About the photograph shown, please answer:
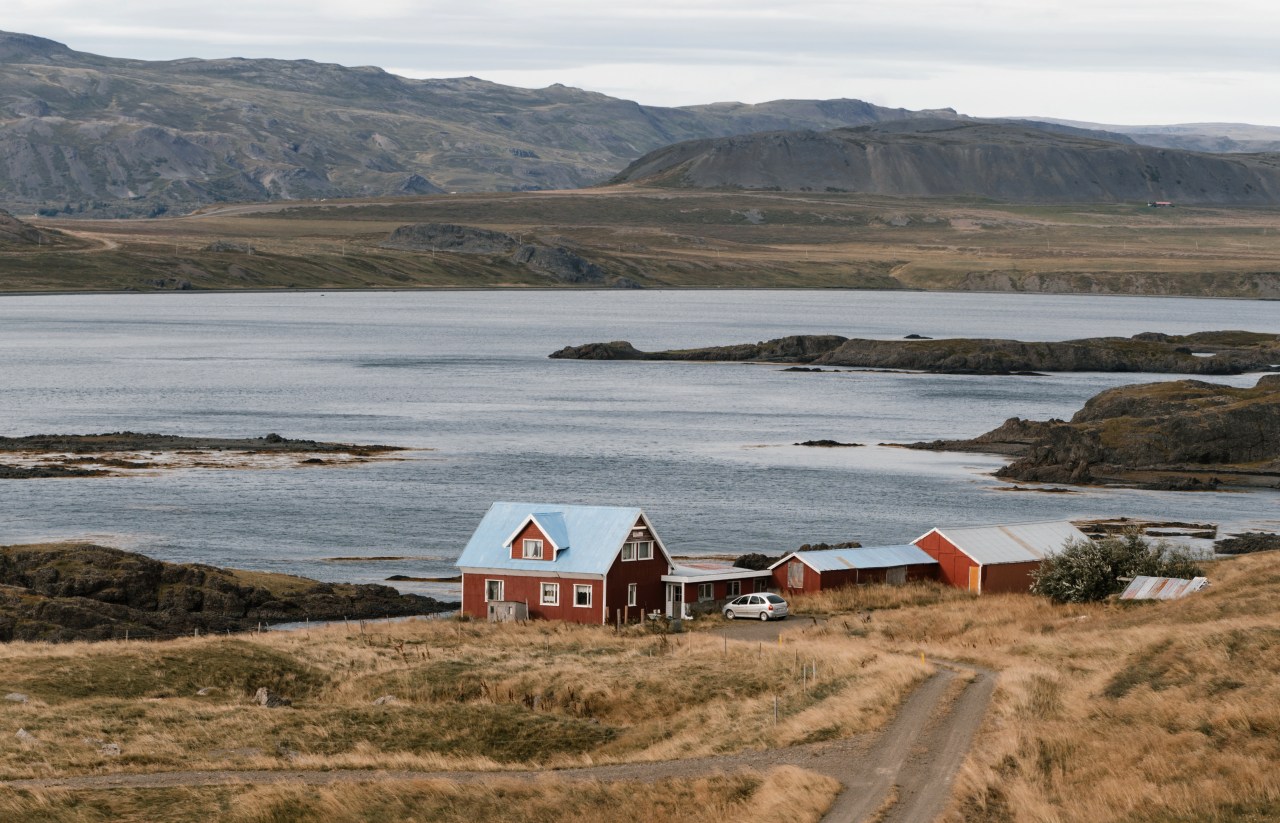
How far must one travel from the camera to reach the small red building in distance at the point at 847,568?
57.6 metres

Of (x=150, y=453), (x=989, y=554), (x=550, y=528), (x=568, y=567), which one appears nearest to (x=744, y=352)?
(x=150, y=453)

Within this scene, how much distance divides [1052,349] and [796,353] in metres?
28.5

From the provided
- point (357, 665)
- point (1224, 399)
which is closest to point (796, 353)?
point (1224, 399)

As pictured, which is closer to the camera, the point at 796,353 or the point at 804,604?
the point at 804,604

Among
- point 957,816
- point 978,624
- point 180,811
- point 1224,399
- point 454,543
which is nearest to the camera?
point 957,816

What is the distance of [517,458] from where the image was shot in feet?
349

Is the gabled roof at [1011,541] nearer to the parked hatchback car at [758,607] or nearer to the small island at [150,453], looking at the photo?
the parked hatchback car at [758,607]

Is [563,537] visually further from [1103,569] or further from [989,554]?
[1103,569]

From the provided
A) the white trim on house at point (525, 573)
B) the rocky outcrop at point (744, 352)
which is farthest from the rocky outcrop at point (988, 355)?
the white trim on house at point (525, 573)

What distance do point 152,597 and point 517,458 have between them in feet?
160

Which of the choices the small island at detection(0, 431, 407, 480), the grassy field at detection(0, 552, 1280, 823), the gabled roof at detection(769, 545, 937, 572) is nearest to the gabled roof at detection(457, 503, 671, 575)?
the grassy field at detection(0, 552, 1280, 823)

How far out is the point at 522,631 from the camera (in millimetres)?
49969

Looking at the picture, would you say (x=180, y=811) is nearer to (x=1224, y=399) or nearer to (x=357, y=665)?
(x=357, y=665)

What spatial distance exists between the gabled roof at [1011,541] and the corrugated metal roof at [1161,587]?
562cm
